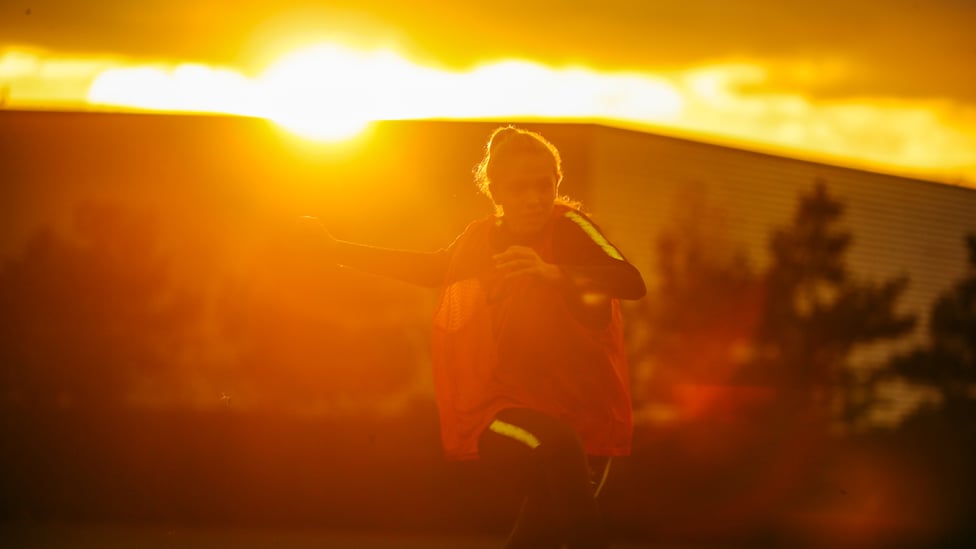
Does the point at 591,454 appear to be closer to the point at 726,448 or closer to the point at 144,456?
the point at 144,456

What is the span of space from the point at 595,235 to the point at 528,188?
29cm

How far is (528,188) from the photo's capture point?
5.01 meters

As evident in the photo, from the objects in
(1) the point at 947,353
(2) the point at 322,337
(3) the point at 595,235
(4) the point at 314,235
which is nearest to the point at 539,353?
(3) the point at 595,235

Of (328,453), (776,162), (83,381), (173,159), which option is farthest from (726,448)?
(776,162)

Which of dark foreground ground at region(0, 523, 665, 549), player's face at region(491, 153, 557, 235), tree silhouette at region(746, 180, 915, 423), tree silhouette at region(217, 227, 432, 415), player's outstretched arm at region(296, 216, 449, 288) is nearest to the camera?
player's face at region(491, 153, 557, 235)

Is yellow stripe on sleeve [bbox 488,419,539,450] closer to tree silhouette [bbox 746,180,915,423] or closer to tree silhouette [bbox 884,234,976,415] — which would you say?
tree silhouette [bbox 746,180,915,423]

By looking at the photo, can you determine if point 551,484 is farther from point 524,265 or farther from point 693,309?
point 693,309

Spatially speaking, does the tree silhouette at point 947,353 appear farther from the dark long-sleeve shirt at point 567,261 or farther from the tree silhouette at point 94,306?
the dark long-sleeve shirt at point 567,261

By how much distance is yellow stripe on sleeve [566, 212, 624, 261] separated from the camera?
485 centimetres

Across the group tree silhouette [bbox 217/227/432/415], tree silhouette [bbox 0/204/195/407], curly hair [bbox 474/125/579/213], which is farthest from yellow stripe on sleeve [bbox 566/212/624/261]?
tree silhouette [bbox 217/227/432/415]

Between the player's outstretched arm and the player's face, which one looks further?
the player's outstretched arm

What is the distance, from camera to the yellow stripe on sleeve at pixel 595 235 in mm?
4848

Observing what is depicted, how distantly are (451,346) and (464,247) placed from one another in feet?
1.53

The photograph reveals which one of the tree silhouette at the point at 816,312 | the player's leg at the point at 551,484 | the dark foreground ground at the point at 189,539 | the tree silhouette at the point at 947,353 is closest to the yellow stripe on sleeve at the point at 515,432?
the player's leg at the point at 551,484
